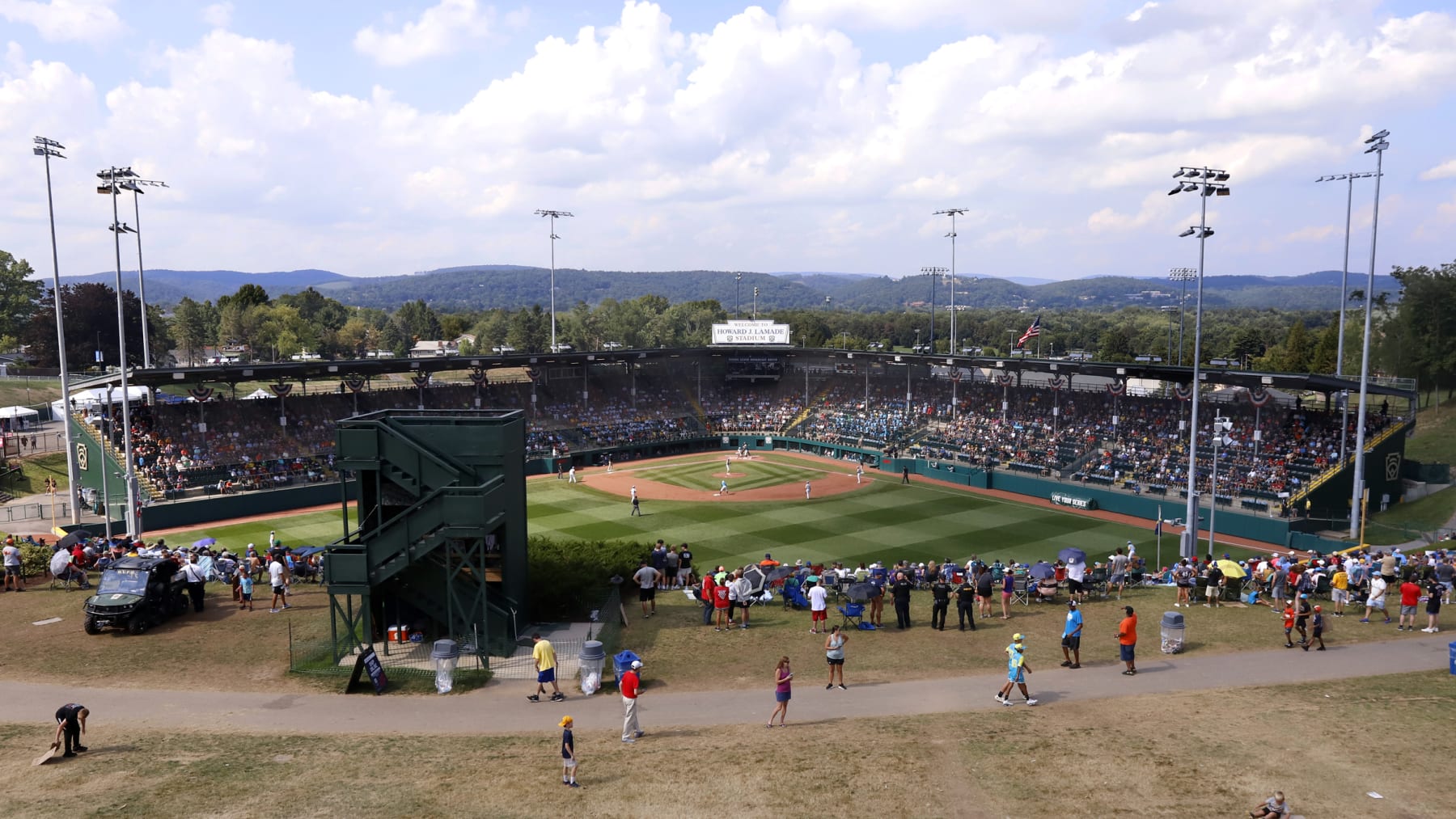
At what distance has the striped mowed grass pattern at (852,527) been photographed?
3722 cm

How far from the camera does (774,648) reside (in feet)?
65.5

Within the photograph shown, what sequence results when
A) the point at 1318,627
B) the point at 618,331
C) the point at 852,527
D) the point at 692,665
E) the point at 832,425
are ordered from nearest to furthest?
1. the point at 692,665
2. the point at 1318,627
3. the point at 852,527
4. the point at 832,425
5. the point at 618,331

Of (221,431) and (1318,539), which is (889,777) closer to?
(1318,539)

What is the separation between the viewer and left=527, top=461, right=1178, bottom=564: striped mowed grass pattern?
3722 centimetres

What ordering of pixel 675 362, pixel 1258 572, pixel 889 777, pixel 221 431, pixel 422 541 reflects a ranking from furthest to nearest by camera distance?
1. pixel 675 362
2. pixel 221 431
3. pixel 1258 572
4. pixel 422 541
5. pixel 889 777

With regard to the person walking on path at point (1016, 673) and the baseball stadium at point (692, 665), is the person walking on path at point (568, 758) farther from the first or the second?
the person walking on path at point (1016, 673)

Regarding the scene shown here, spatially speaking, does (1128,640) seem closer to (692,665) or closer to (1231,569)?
(1231,569)

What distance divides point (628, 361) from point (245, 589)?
49.8 m

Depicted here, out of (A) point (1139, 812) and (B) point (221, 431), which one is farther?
(B) point (221, 431)

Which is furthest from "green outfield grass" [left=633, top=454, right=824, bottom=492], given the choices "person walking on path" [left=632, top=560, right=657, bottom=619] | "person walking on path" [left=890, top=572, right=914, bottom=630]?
"person walking on path" [left=890, top=572, right=914, bottom=630]

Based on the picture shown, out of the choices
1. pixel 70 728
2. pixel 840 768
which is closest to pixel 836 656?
pixel 840 768

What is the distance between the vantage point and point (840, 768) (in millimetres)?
13445

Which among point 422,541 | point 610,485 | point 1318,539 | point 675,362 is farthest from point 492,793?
point 675,362

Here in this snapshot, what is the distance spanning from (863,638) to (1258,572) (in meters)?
12.2
